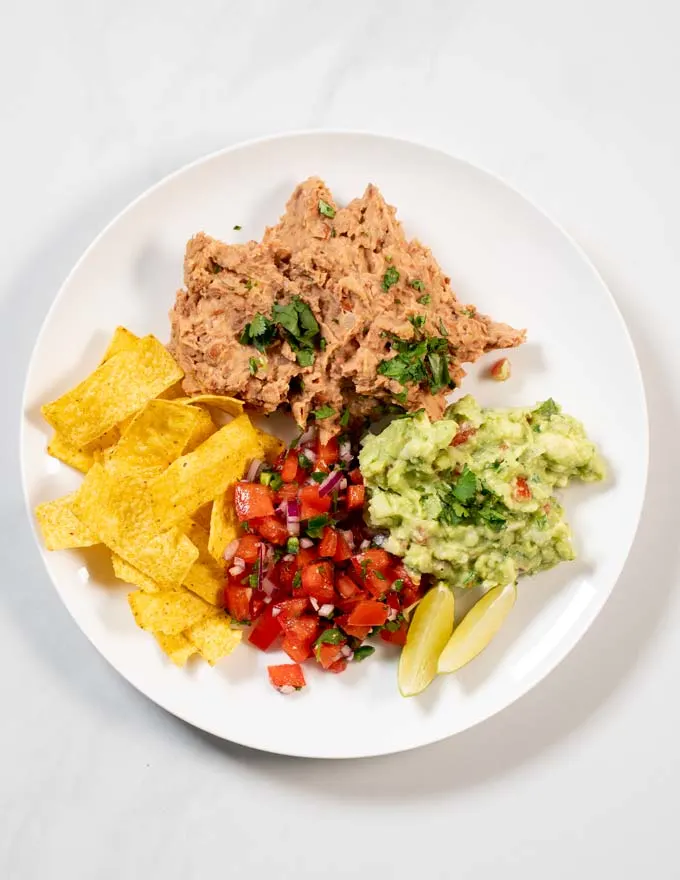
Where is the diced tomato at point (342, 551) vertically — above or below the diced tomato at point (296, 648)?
above

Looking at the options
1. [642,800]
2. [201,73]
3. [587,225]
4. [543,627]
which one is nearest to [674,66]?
[587,225]

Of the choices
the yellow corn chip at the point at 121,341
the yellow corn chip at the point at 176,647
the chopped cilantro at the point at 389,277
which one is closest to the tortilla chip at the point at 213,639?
the yellow corn chip at the point at 176,647

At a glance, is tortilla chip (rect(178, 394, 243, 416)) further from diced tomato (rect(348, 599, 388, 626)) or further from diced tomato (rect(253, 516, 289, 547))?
diced tomato (rect(348, 599, 388, 626))

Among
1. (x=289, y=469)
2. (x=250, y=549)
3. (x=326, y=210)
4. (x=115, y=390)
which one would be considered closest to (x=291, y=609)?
(x=250, y=549)

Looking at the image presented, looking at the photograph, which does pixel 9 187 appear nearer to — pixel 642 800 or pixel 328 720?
pixel 328 720

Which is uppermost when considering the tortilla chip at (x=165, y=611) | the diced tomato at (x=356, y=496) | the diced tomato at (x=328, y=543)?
the diced tomato at (x=356, y=496)

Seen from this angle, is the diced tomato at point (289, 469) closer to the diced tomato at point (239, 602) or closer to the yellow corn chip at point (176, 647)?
the diced tomato at point (239, 602)

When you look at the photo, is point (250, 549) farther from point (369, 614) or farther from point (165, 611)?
point (369, 614)
